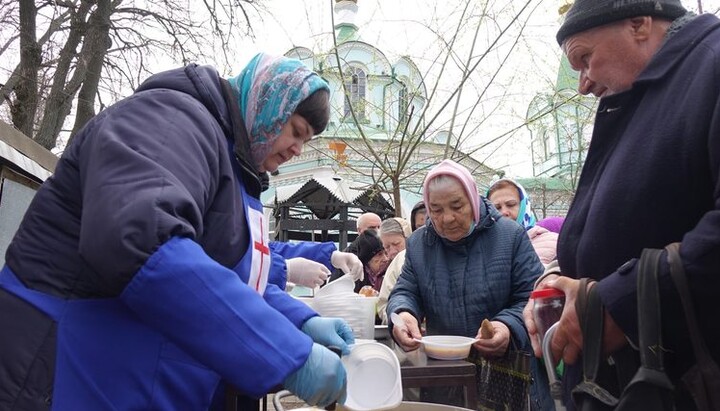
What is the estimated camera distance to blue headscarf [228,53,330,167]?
1.40 metres

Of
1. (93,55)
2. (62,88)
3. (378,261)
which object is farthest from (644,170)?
(62,88)

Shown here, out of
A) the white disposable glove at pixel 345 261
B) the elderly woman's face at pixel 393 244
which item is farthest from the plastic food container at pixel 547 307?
the elderly woman's face at pixel 393 244

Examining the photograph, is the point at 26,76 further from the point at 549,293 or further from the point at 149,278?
the point at 549,293

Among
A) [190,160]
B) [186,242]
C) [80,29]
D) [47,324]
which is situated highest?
[80,29]

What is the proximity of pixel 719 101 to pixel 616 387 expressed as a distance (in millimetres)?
665

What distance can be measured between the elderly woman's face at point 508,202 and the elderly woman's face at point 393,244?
3.75 ft

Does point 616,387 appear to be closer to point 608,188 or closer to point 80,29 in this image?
point 608,188

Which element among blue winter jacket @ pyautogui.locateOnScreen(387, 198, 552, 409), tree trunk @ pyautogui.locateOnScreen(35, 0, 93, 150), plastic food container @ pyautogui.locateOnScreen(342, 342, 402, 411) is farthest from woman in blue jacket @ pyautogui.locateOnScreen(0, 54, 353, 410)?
tree trunk @ pyautogui.locateOnScreen(35, 0, 93, 150)

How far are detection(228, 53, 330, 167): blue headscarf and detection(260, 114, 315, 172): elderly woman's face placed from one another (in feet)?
0.13

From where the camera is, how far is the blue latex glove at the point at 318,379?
1.02 meters

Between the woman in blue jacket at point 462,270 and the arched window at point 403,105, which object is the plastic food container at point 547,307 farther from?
the arched window at point 403,105

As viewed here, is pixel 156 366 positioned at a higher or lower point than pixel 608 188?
lower

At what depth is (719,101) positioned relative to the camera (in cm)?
101

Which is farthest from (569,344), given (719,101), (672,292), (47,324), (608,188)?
(47,324)
